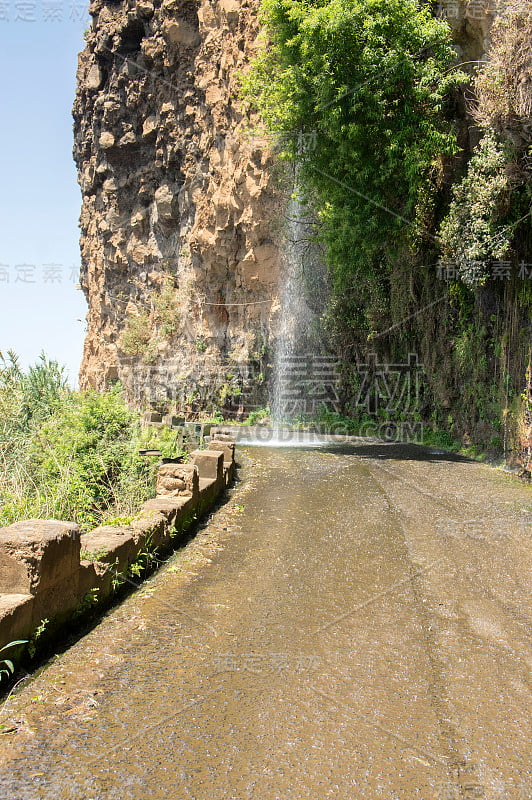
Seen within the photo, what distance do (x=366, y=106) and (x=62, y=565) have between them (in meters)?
10.8

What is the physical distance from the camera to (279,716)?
296 cm

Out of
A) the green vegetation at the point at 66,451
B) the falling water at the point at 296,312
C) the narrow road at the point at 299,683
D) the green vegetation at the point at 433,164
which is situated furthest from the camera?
the falling water at the point at 296,312

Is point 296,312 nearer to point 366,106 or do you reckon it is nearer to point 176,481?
point 366,106

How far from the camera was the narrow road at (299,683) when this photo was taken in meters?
2.54

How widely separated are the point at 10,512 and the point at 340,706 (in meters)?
3.71

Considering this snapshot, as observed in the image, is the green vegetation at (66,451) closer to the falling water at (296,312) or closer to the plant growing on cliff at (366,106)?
the plant growing on cliff at (366,106)

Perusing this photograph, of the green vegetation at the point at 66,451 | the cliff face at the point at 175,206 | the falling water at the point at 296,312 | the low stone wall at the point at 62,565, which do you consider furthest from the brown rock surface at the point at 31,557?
the cliff face at the point at 175,206

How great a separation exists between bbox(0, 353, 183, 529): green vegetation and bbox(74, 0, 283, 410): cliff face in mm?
10614

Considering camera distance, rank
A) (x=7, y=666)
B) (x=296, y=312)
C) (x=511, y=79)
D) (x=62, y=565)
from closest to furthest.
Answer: (x=7, y=666), (x=62, y=565), (x=511, y=79), (x=296, y=312)

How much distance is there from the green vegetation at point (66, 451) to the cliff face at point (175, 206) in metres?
10.6

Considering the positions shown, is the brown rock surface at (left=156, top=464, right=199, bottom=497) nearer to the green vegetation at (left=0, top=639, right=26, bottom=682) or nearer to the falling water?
the green vegetation at (left=0, top=639, right=26, bottom=682)

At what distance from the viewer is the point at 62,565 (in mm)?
3773

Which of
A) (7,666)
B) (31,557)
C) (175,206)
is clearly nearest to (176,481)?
(31,557)

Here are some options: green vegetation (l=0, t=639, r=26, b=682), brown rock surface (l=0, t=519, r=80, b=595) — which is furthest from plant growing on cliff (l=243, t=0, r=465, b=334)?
green vegetation (l=0, t=639, r=26, b=682)
